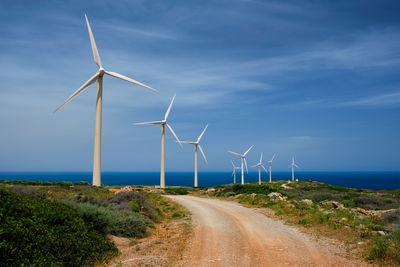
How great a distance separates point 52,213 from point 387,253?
12770 mm

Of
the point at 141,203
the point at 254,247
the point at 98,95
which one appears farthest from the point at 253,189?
the point at 254,247

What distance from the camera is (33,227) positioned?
8.83 m

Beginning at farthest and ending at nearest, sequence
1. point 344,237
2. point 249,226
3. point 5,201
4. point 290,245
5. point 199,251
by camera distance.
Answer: point 249,226
point 344,237
point 290,245
point 199,251
point 5,201

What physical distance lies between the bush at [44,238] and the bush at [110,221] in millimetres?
1398

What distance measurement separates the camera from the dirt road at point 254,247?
10.4 metres

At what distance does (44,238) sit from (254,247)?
8.34 metres

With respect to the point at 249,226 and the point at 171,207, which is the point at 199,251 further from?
the point at 171,207

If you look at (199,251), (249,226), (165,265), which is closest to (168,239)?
(199,251)

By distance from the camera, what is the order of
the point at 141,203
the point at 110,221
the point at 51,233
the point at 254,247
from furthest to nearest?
the point at 141,203, the point at 110,221, the point at 254,247, the point at 51,233

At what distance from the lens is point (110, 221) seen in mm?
13859

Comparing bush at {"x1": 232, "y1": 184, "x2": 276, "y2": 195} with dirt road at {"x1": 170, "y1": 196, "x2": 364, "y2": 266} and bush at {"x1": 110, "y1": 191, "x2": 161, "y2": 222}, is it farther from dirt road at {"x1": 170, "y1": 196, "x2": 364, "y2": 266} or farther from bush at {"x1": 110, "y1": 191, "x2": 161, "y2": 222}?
dirt road at {"x1": 170, "y1": 196, "x2": 364, "y2": 266}

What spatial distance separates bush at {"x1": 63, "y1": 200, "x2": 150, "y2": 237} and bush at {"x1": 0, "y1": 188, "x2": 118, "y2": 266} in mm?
1398

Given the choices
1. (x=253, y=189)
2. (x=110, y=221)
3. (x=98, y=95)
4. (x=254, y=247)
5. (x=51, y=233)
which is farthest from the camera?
(x=98, y=95)

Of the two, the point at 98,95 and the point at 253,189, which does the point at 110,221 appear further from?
the point at 98,95
